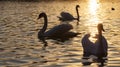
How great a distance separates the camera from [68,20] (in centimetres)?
3628

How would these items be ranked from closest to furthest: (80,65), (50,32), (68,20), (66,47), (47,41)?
(80,65) < (66,47) < (47,41) < (50,32) < (68,20)

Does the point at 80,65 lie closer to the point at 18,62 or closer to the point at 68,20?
the point at 18,62

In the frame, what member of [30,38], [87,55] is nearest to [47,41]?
[30,38]

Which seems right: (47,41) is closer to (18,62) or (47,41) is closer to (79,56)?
(79,56)

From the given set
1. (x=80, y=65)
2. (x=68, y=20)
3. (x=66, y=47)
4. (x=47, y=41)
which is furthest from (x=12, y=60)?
(x=68, y=20)

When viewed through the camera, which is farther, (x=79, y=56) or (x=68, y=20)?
(x=68, y=20)

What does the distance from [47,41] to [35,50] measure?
3503 mm

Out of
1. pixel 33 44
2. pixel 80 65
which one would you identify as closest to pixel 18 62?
pixel 80 65

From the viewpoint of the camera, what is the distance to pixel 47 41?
1981 cm

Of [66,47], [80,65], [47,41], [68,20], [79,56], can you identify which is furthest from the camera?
[68,20]

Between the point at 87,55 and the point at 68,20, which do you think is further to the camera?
the point at 68,20

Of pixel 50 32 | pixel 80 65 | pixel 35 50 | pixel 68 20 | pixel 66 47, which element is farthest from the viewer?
pixel 68 20

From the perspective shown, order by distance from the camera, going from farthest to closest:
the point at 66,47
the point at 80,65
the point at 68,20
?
the point at 68,20 → the point at 66,47 → the point at 80,65

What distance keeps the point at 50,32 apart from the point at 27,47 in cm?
480
